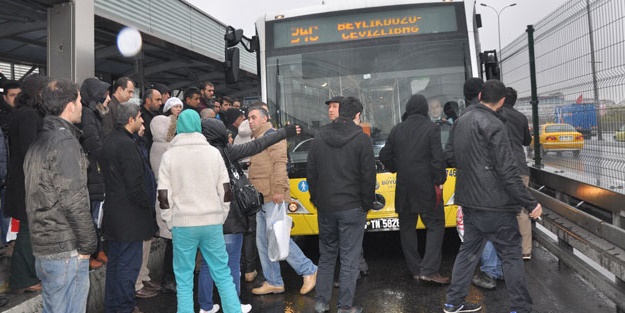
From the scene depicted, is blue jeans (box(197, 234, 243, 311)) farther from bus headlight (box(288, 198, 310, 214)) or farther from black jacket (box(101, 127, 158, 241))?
bus headlight (box(288, 198, 310, 214))

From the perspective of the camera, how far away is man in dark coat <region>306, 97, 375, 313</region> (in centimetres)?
450

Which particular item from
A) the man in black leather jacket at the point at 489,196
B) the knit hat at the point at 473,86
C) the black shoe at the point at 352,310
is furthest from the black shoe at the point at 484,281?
the knit hat at the point at 473,86

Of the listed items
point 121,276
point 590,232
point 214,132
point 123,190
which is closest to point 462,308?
point 590,232

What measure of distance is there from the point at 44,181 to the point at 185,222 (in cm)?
113

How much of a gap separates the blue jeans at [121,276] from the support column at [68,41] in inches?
111

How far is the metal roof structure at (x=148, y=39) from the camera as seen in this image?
9312 mm

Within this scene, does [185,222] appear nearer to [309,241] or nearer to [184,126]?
[184,126]

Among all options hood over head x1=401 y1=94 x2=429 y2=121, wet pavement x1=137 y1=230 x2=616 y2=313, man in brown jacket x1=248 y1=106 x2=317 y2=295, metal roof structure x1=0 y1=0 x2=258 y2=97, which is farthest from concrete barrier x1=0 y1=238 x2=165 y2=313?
hood over head x1=401 y1=94 x2=429 y2=121

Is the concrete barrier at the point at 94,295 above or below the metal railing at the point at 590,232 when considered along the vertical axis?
below

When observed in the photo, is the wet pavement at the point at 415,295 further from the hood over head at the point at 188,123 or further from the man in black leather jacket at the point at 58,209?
the man in black leather jacket at the point at 58,209

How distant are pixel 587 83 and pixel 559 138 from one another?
1.44 m

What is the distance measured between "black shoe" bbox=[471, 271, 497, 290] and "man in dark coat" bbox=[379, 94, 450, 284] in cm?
28

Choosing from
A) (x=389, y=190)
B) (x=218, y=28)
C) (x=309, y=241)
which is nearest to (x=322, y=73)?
(x=389, y=190)

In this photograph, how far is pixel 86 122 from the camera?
4.71 m
